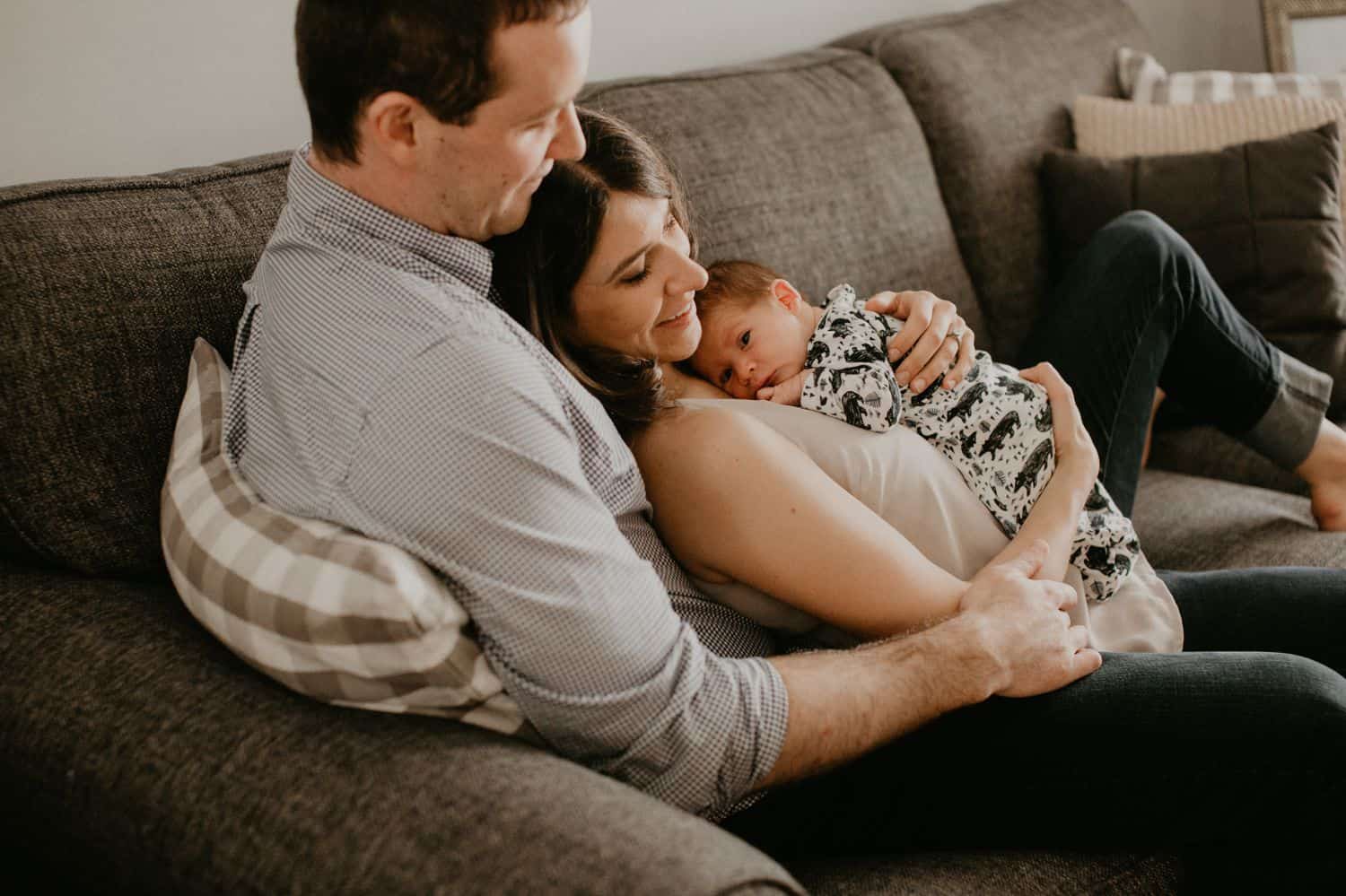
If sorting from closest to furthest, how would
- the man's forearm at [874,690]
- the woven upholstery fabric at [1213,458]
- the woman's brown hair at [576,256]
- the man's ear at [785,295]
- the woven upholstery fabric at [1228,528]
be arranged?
the man's forearm at [874,690] < the woman's brown hair at [576,256] < the man's ear at [785,295] < the woven upholstery fabric at [1228,528] < the woven upholstery fabric at [1213,458]

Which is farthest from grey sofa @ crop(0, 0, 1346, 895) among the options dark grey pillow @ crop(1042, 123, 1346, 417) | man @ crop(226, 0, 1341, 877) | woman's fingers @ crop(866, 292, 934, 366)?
dark grey pillow @ crop(1042, 123, 1346, 417)

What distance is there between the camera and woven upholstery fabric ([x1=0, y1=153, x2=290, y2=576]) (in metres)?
1.19

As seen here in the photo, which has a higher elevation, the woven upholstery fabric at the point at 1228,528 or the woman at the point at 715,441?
the woman at the point at 715,441

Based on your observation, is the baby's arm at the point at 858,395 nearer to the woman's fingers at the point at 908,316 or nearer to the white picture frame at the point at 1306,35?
the woman's fingers at the point at 908,316

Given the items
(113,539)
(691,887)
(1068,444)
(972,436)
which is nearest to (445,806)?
(691,887)

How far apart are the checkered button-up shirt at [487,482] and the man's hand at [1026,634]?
0.24 metres

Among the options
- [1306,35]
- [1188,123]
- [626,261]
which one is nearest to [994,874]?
[626,261]

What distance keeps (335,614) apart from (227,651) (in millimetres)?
195

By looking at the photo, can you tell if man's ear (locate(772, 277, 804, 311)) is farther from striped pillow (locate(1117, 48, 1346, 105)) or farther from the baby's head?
striped pillow (locate(1117, 48, 1346, 105))

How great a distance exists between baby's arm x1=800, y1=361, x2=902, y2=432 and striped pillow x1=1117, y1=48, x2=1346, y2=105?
1274 millimetres

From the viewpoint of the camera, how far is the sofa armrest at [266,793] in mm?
864

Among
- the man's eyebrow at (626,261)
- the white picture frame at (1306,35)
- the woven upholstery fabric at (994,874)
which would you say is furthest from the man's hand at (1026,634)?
the white picture frame at (1306,35)

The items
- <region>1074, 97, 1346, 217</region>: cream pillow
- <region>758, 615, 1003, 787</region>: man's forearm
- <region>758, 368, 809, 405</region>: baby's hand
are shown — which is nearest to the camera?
<region>758, 615, 1003, 787</region>: man's forearm

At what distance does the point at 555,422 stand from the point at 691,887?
1.34 ft
